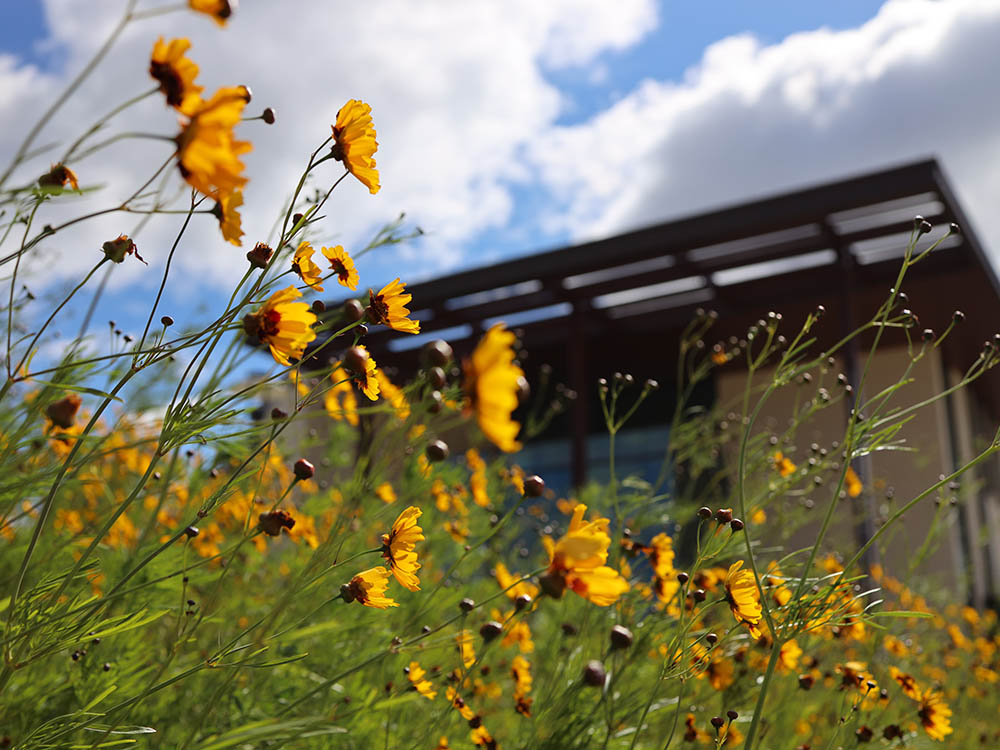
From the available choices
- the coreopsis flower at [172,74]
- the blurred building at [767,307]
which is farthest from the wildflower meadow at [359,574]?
the blurred building at [767,307]

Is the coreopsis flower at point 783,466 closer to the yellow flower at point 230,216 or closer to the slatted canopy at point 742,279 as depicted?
the yellow flower at point 230,216

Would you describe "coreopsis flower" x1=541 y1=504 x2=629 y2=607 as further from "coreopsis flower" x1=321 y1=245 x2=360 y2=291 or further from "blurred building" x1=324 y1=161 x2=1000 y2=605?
"blurred building" x1=324 y1=161 x2=1000 y2=605

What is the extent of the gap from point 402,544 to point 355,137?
18.5 inches

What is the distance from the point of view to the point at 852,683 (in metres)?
1.21

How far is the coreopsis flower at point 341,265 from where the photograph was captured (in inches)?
38.4

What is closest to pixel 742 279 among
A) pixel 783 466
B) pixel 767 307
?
pixel 767 307

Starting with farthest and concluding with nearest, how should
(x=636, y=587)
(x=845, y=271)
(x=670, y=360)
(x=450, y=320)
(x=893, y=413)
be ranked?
(x=670, y=360)
(x=450, y=320)
(x=845, y=271)
(x=636, y=587)
(x=893, y=413)

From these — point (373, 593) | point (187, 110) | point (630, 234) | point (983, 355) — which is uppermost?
point (630, 234)

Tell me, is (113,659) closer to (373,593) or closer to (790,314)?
(373,593)

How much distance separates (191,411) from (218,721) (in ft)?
2.52

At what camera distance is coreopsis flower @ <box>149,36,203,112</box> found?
2.01 feet

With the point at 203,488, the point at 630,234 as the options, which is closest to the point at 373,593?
the point at 203,488

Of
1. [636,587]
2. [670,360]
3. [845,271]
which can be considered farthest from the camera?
[670,360]

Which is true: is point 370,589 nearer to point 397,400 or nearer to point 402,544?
point 402,544
